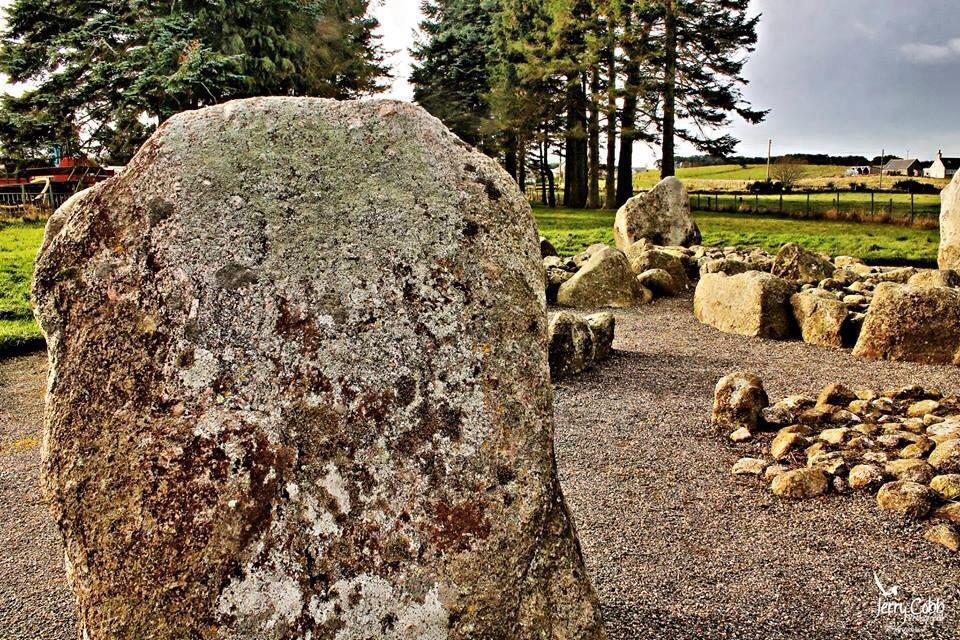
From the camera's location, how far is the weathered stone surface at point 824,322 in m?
9.15

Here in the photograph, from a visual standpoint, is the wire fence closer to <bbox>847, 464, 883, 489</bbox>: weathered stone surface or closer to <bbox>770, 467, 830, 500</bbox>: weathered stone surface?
<bbox>847, 464, 883, 489</bbox>: weathered stone surface

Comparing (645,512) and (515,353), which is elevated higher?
(515,353)

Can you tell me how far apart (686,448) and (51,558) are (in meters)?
4.34

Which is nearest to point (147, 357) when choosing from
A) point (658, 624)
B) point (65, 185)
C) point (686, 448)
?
point (658, 624)

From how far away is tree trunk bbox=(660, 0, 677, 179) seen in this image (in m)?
26.7

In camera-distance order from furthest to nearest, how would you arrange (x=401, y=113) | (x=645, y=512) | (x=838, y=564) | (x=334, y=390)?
(x=645, y=512), (x=838, y=564), (x=401, y=113), (x=334, y=390)

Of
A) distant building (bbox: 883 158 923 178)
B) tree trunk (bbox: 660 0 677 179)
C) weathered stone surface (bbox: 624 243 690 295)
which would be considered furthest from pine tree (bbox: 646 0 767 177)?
distant building (bbox: 883 158 923 178)

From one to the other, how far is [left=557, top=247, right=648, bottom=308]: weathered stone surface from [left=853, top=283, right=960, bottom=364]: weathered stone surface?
413 centimetres

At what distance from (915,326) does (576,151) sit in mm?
27066

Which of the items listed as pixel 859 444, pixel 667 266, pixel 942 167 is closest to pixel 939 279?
pixel 667 266

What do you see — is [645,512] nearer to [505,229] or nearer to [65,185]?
[505,229]

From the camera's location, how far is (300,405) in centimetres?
239

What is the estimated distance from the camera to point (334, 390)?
241 centimetres

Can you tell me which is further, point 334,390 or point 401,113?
point 401,113
